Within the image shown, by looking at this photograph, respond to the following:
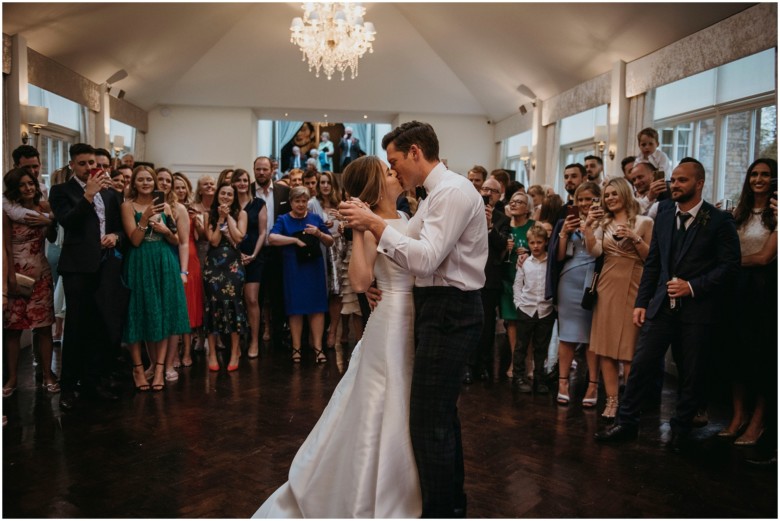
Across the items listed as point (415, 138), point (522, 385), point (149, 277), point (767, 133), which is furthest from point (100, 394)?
point (767, 133)

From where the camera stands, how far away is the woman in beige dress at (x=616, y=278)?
3928 millimetres

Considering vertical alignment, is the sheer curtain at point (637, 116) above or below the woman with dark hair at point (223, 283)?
above

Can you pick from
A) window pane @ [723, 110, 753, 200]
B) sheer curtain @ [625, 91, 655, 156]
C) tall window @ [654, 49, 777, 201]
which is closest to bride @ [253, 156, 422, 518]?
tall window @ [654, 49, 777, 201]

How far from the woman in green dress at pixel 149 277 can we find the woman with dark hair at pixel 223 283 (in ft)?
1.72

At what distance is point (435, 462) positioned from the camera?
2.14 meters

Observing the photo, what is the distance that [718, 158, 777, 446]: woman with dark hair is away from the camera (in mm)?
3451

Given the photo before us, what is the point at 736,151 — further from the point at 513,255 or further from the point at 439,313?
the point at 439,313

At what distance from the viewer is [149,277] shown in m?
4.37

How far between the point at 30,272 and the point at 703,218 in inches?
161

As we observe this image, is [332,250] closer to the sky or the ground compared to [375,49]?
closer to the ground

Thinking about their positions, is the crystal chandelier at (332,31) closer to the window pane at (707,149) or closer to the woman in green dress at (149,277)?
the window pane at (707,149)

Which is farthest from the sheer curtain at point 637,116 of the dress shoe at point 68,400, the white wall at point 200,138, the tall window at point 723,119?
the white wall at point 200,138

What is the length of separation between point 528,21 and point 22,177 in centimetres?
645

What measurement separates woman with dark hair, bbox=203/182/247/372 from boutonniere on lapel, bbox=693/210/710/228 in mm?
3342
